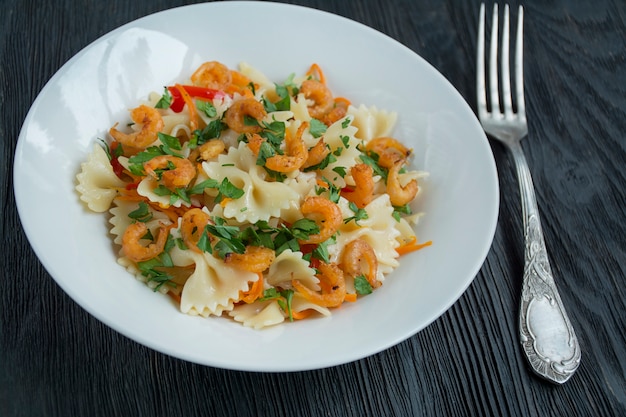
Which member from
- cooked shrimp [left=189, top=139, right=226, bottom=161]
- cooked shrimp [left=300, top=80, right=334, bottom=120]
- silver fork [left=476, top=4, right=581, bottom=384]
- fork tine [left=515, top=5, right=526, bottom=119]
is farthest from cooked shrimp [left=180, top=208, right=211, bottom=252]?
fork tine [left=515, top=5, right=526, bottom=119]

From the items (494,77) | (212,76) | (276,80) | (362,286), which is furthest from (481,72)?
(362,286)

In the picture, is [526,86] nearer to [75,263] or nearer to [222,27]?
[222,27]

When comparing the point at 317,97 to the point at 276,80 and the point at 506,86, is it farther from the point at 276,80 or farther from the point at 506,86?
the point at 506,86

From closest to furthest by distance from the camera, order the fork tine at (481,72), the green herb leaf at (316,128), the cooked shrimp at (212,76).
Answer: the green herb leaf at (316,128) < the cooked shrimp at (212,76) < the fork tine at (481,72)

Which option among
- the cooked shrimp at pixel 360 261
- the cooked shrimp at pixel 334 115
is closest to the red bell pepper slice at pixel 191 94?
the cooked shrimp at pixel 334 115

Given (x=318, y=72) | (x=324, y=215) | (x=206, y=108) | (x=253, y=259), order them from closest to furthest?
(x=253, y=259)
(x=324, y=215)
(x=206, y=108)
(x=318, y=72)

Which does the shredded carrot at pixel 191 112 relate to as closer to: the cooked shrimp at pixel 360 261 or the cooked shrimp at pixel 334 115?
the cooked shrimp at pixel 334 115
